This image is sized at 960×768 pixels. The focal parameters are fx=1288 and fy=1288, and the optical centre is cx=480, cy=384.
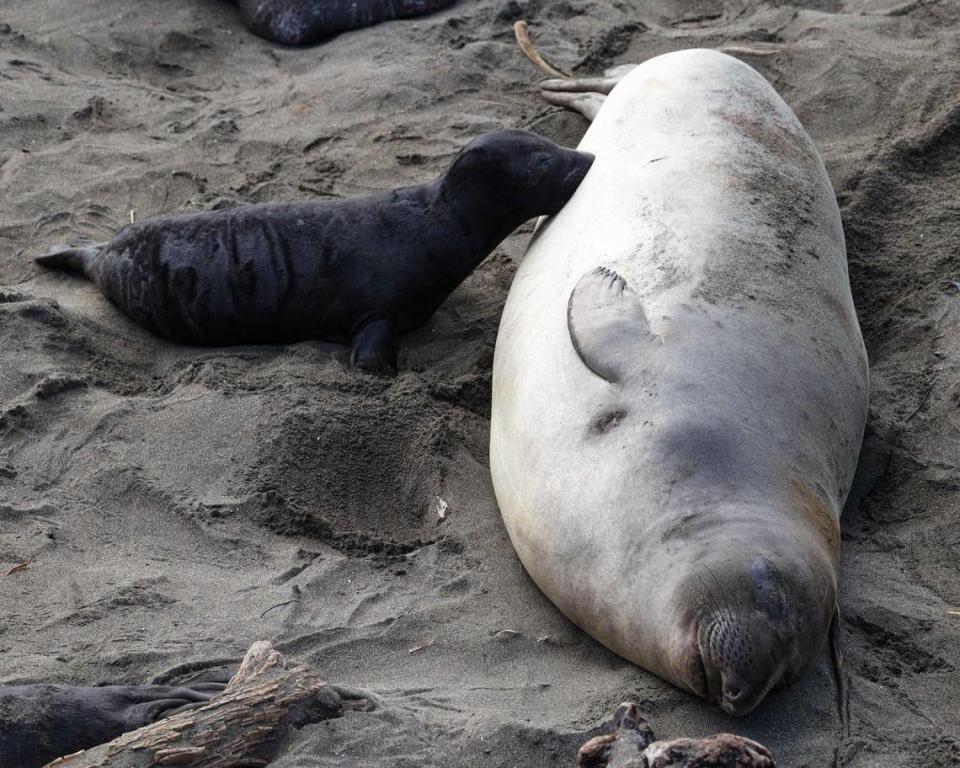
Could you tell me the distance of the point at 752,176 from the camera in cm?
463

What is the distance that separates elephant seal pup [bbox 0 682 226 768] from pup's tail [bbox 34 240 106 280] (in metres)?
2.78

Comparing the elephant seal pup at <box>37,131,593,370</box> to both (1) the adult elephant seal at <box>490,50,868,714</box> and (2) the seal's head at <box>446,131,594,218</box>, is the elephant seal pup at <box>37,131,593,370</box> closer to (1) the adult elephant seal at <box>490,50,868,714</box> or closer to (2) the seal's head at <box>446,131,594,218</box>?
(2) the seal's head at <box>446,131,594,218</box>

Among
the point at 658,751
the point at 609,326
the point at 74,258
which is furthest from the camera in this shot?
the point at 74,258

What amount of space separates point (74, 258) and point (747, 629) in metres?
3.53

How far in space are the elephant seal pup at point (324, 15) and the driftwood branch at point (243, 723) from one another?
5.49m

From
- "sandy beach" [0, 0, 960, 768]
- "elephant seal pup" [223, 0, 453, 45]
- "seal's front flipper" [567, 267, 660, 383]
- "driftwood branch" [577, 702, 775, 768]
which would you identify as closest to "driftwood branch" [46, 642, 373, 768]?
"sandy beach" [0, 0, 960, 768]

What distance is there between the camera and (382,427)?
174 inches

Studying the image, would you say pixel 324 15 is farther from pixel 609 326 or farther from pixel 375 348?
pixel 609 326

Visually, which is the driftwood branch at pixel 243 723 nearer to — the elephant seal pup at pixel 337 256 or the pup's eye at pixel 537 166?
the elephant seal pup at pixel 337 256

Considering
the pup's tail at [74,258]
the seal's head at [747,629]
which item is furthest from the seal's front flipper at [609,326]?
the pup's tail at [74,258]

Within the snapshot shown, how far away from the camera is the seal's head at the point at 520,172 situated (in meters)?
5.04

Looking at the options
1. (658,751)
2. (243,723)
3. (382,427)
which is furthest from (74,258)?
(658,751)

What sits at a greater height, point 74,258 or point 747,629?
point 747,629

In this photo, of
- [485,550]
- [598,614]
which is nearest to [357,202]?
[485,550]
